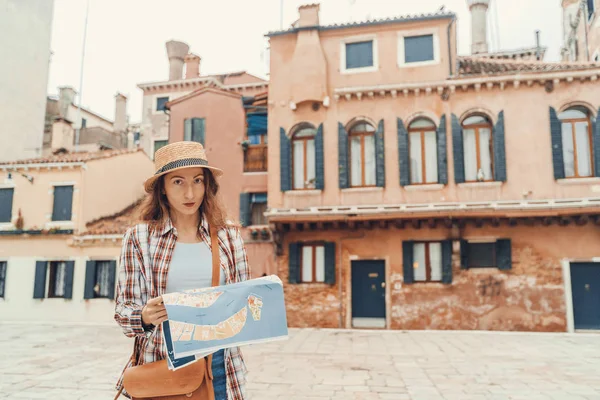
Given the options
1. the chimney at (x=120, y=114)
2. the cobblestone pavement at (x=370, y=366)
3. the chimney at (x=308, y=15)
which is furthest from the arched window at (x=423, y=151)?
the chimney at (x=120, y=114)

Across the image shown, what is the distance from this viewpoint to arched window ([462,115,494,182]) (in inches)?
548

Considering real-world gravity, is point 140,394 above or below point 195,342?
below

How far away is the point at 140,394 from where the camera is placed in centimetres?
204

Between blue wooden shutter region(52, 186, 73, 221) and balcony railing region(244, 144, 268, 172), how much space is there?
21.0ft

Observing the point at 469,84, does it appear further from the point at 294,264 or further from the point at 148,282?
the point at 148,282

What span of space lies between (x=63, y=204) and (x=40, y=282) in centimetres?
281

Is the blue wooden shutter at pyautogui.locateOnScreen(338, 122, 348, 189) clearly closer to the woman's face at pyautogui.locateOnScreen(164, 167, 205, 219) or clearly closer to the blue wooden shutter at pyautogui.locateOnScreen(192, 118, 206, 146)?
the blue wooden shutter at pyautogui.locateOnScreen(192, 118, 206, 146)

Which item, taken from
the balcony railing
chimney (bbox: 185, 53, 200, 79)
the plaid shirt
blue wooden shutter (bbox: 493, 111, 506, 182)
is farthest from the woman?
chimney (bbox: 185, 53, 200, 79)

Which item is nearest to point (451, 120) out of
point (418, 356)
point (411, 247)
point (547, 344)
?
point (411, 247)

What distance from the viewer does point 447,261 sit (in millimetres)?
13547

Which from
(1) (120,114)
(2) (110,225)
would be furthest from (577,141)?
(1) (120,114)

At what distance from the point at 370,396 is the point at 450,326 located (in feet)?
26.5

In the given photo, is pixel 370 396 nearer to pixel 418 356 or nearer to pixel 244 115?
pixel 418 356

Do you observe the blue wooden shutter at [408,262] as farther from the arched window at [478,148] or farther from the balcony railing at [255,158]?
the balcony railing at [255,158]
